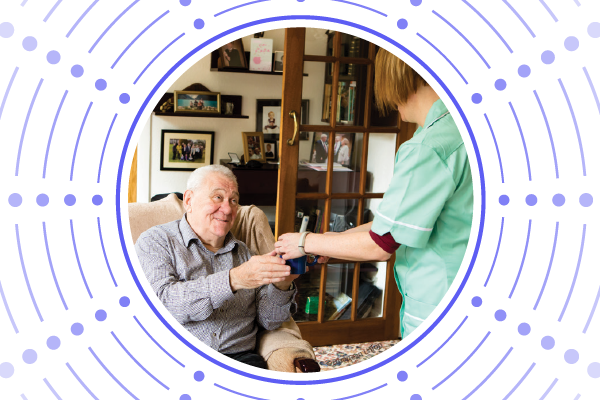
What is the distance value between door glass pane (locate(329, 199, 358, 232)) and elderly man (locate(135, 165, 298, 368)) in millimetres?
965

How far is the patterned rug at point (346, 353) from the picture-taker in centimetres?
286

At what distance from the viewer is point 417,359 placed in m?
1.18

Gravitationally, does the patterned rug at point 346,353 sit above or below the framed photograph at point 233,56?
below

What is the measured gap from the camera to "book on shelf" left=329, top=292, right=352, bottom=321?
3045 millimetres

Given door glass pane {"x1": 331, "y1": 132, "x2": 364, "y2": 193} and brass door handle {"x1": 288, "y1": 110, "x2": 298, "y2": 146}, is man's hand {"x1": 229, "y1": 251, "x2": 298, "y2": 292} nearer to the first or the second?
brass door handle {"x1": 288, "y1": 110, "x2": 298, "y2": 146}

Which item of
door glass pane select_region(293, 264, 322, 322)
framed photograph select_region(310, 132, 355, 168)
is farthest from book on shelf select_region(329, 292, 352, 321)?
framed photograph select_region(310, 132, 355, 168)

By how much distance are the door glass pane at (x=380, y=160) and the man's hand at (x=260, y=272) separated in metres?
1.40

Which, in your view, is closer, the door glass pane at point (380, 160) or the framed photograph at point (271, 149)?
the door glass pane at point (380, 160)

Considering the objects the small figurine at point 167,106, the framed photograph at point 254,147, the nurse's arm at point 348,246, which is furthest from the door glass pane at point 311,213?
the small figurine at point 167,106

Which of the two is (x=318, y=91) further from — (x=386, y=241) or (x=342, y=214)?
(x=386, y=241)

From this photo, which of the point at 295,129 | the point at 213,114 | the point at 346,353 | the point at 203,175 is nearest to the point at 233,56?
the point at 213,114

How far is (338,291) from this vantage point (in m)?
3.03

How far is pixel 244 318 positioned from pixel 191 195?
1.56ft

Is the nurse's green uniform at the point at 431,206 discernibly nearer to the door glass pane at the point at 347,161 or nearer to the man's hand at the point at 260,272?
the man's hand at the point at 260,272
